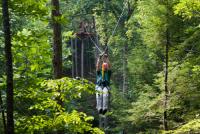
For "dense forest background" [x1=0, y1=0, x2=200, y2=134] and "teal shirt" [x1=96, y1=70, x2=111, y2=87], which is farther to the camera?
"teal shirt" [x1=96, y1=70, x2=111, y2=87]

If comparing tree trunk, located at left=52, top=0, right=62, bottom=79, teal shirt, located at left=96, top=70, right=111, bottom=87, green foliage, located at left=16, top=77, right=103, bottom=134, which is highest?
tree trunk, located at left=52, top=0, right=62, bottom=79

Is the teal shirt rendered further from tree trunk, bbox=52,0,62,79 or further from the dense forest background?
tree trunk, bbox=52,0,62,79

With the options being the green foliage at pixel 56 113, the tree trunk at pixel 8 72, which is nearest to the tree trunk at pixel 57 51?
the green foliage at pixel 56 113

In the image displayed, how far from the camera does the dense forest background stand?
5652 millimetres

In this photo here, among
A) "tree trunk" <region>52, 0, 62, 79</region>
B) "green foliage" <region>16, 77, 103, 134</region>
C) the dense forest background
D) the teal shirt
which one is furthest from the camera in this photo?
the teal shirt

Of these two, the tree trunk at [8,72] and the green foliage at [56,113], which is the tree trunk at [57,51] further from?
the tree trunk at [8,72]

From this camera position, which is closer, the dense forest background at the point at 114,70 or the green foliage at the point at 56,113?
the green foliage at the point at 56,113

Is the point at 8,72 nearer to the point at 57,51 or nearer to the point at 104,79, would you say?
the point at 57,51

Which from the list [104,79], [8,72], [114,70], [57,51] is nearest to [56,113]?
[8,72]

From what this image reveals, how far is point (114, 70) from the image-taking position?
116ft

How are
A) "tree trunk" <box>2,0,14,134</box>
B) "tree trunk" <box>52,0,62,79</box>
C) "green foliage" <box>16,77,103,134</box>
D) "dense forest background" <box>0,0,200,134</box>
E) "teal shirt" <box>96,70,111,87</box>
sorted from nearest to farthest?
"tree trunk" <box>2,0,14,134</box>
"green foliage" <box>16,77,103,134</box>
"dense forest background" <box>0,0,200,134</box>
"tree trunk" <box>52,0,62,79</box>
"teal shirt" <box>96,70,111,87</box>

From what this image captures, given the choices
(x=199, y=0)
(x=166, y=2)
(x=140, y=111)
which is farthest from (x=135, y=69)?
(x=199, y=0)

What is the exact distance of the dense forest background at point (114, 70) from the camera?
223 inches

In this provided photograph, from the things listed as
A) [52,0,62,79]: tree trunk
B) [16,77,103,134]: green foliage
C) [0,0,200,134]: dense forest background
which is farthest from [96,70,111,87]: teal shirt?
[16,77,103,134]: green foliage
